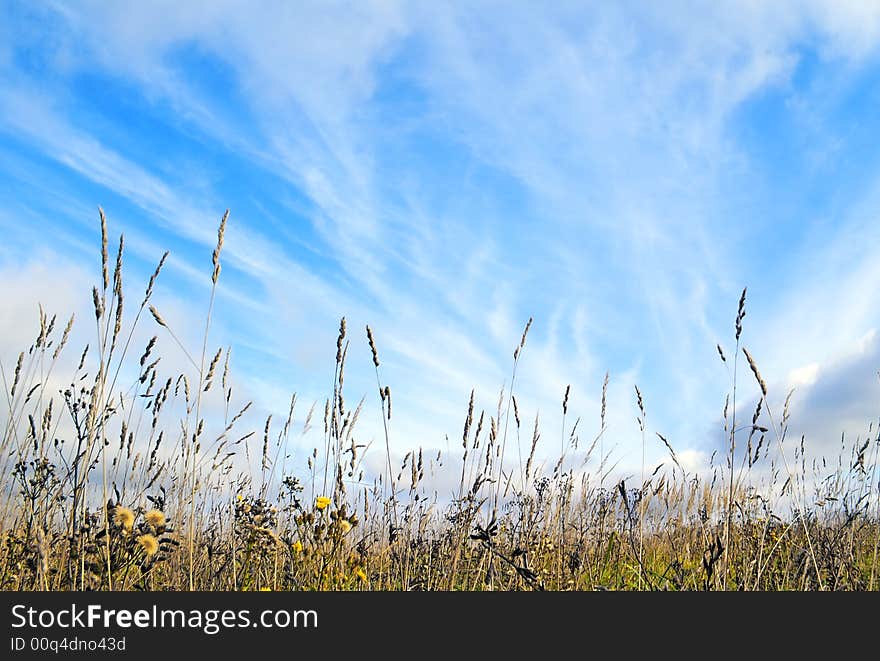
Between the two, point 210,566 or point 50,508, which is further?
point 210,566

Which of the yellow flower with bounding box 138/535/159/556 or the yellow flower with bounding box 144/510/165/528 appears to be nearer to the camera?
the yellow flower with bounding box 138/535/159/556

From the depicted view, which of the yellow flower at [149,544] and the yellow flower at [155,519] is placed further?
the yellow flower at [155,519]

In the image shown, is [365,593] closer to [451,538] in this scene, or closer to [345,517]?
[345,517]

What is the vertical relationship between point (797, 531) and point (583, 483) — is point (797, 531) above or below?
below

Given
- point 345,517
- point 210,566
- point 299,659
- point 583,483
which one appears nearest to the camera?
point 299,659

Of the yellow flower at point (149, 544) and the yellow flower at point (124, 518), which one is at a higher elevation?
the yellow flower at point (124, 518)

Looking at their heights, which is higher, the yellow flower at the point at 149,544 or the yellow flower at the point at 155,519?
the yellow flower at the point at 155,519

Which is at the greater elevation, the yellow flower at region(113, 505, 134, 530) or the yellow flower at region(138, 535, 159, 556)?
the yellow flower at region(113, 505, 134, 530)

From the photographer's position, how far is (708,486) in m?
5.86

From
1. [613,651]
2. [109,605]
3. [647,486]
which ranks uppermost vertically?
[647,486]

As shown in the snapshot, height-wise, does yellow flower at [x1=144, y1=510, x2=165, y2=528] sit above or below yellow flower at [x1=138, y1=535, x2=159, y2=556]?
above

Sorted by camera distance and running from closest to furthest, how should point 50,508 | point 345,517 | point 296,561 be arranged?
point 345,517, point 296,561, point 50,508

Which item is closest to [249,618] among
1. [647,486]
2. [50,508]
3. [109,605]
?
[109,605]

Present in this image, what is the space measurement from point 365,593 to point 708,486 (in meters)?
4.54
